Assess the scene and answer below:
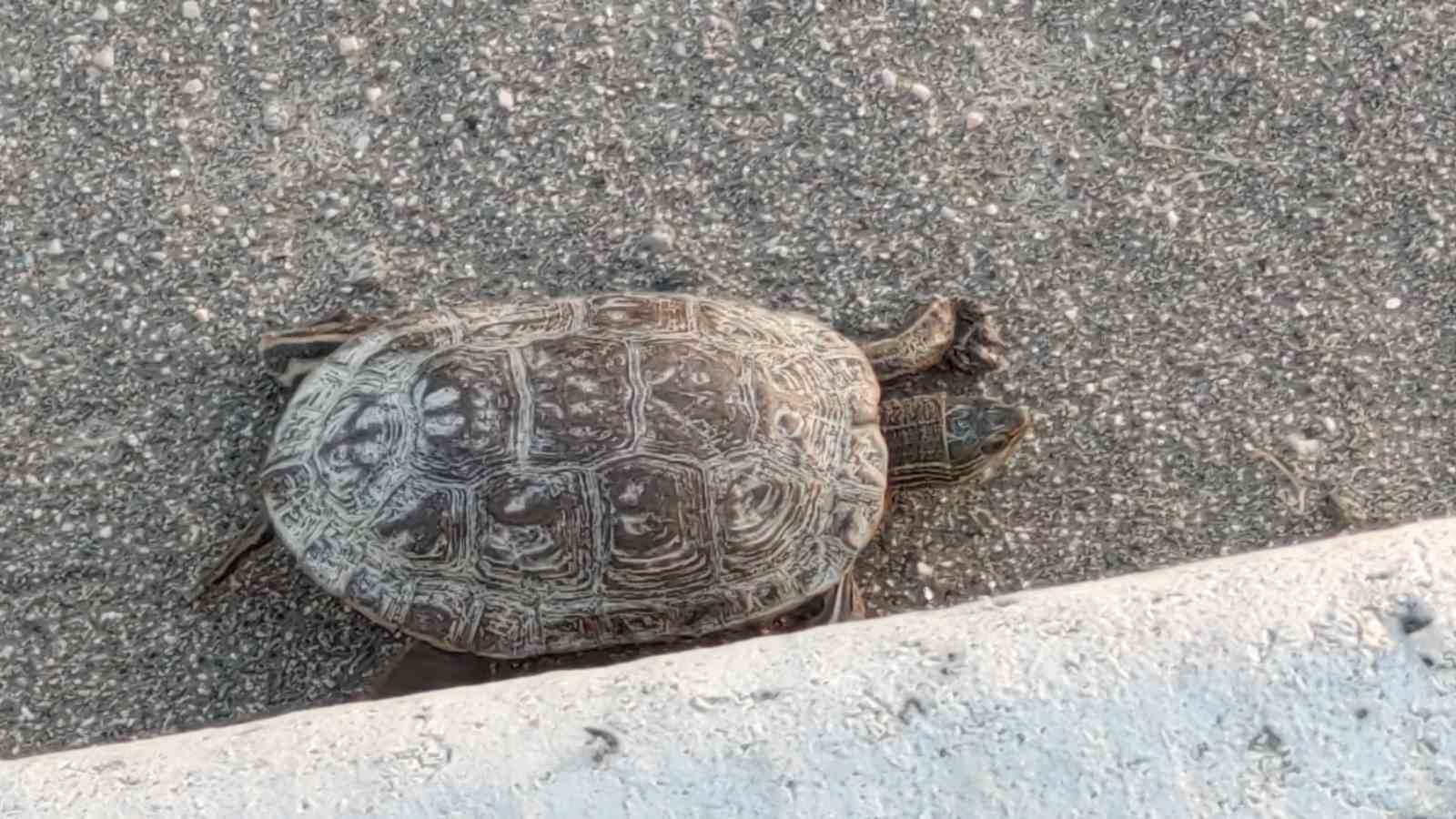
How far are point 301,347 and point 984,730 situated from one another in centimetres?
151

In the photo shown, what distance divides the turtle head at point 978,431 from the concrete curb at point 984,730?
1.86 ft

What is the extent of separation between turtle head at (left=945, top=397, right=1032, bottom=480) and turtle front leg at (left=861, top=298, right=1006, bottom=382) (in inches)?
5.9

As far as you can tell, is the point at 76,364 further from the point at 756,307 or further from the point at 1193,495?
the point at 1193,495

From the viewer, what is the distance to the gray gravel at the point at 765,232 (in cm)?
230

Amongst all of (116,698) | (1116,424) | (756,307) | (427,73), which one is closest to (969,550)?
(1116,424)

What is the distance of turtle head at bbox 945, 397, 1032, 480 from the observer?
2146 millimetres

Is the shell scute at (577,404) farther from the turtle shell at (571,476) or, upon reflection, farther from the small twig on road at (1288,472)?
the small twig on road at (1288,472)

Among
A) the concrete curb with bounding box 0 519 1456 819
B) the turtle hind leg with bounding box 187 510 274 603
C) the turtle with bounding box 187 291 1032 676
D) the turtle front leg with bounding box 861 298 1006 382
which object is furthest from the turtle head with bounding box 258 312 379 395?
the turtle front leg with bounding box 861 298 1006 382

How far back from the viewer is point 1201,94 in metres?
2.50

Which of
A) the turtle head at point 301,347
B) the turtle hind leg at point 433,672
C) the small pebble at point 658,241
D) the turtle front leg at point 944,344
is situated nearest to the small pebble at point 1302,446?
the turtle front leg at point 944,344

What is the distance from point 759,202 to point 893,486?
2.36 feet

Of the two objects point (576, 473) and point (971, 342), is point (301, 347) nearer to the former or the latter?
point (576, 473)

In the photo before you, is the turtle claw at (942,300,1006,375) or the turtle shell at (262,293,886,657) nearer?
the turtle shell at (262,293,886,657)

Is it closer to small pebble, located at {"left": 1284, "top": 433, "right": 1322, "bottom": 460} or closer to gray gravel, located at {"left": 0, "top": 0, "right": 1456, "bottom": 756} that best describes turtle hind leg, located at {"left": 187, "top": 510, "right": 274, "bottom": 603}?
gray gravel, located at {"left": 0, "top": 0, "right": 1456, "bottom": 756}
